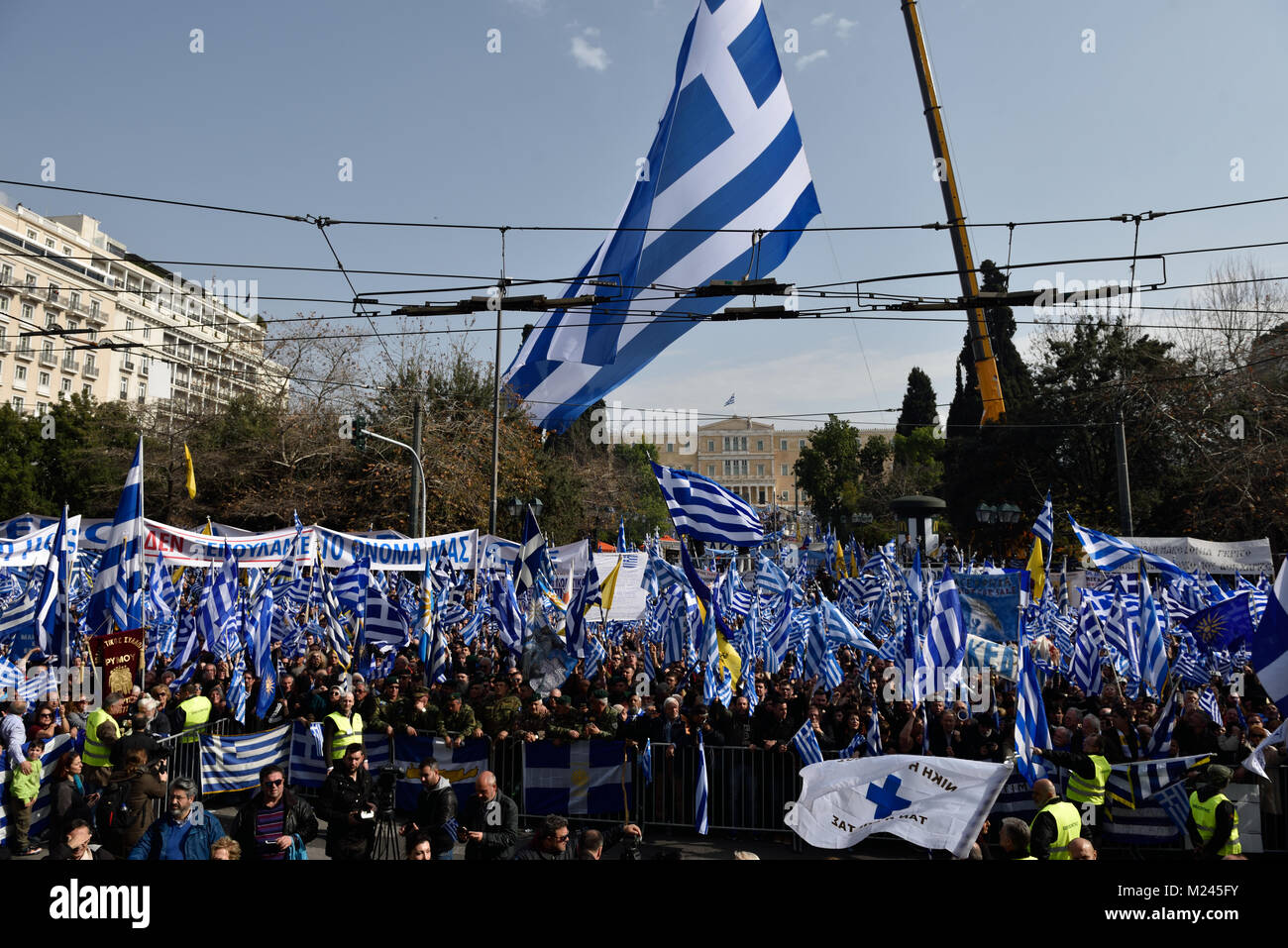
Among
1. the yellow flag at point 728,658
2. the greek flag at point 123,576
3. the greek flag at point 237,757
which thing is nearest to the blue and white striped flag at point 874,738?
the yellow flag at point 728,658

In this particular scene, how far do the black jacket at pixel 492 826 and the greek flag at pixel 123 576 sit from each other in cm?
583

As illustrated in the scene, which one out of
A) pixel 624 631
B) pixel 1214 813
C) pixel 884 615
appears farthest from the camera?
pixel 624 631

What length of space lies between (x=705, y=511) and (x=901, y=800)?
7.15m

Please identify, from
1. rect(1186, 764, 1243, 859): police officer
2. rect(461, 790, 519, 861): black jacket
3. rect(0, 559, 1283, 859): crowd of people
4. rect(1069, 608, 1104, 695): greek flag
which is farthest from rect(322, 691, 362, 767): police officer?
rect(1069, 608, 1104, 695): greek flag

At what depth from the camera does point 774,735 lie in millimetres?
10266

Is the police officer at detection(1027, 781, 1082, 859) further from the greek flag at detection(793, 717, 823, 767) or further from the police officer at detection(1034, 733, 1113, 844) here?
the greek flag at detection(793, 717, 823, 767)

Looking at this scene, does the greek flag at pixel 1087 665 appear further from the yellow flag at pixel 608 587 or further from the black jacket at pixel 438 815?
the black jacket at pixel 438 815

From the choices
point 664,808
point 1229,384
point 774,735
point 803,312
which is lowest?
point 664,808

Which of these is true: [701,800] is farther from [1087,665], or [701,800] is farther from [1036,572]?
[1036,572]

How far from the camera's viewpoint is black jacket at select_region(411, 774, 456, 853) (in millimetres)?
7020

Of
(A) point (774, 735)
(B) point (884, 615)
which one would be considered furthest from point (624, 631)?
(A) point (774, 735)

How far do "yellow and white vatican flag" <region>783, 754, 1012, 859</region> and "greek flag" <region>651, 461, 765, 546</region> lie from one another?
20.3 ft
